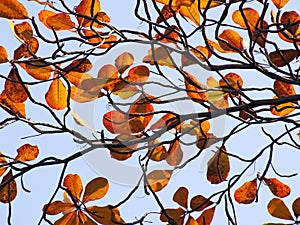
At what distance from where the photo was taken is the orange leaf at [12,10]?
915 mm

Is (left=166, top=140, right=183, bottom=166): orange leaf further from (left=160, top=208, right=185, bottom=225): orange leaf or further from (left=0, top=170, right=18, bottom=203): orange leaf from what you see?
(left=0, top=170, right=18, bottom=203): orange leaf

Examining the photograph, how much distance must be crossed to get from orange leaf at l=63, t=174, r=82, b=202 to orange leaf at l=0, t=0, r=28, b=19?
1.04 feet

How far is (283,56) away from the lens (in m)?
0.96

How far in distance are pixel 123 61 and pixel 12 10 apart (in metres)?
0.21

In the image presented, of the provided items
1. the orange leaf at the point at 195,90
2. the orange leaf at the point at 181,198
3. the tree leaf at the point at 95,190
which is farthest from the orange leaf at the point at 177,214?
the orange leaf at the point at 195,90

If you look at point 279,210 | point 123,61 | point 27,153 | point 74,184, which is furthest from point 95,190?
point 279,210

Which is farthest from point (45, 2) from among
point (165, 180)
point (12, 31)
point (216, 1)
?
point (165, 180)

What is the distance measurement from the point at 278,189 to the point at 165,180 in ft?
0.75

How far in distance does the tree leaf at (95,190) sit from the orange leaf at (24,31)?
296 millimetres

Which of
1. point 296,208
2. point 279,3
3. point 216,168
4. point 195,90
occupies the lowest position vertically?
point 296,208

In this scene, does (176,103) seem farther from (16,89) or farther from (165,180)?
(16,89)

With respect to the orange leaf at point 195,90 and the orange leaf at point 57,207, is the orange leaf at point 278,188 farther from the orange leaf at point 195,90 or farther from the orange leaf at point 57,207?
the orange leaf at point 57,207

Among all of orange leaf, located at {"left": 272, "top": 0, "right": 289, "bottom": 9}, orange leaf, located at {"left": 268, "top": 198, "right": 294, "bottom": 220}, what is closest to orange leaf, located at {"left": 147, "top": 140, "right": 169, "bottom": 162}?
orange leaf, located at {"left": 268, "top": 198, "right": 294, "bottom": 220}

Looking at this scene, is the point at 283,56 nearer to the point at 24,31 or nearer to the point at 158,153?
the point at 158,153
